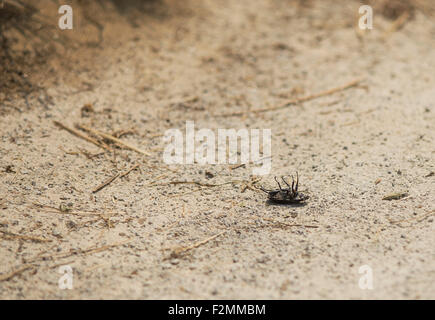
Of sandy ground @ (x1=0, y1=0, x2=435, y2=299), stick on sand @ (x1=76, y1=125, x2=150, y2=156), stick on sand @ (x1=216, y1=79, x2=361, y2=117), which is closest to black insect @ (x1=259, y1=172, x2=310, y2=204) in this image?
sandy ground @ (x1=0, y1=0, x2=435, y2=299)

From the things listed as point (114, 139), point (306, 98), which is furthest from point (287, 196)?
point (306, 98)

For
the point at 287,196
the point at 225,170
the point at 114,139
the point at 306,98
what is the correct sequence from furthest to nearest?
the point at 306,98
the point at 114,139
the point at 225,170
the point at 287,196

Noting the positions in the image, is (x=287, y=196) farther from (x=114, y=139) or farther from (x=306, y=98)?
(x=306, y=98)

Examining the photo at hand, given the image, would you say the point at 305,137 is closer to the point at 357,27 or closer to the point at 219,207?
the point at 219,207

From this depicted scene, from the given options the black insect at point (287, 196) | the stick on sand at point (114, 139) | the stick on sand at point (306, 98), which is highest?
the stick on sand at point (306, 98)

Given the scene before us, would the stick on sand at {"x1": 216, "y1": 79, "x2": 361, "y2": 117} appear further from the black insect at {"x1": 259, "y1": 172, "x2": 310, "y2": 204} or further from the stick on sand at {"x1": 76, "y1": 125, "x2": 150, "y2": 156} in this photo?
the black insect at {"x1": 259, "y1": 172, "x2": 310, "y2": 204}

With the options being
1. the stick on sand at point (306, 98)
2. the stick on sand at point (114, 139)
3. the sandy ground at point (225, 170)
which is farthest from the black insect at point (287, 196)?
the stick on sand at point (306, 98)

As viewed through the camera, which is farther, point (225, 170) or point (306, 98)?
point (306, 98)

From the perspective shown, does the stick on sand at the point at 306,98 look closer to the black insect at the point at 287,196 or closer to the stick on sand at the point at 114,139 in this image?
the stick on sand at the point at 114,139

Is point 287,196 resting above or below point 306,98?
below
